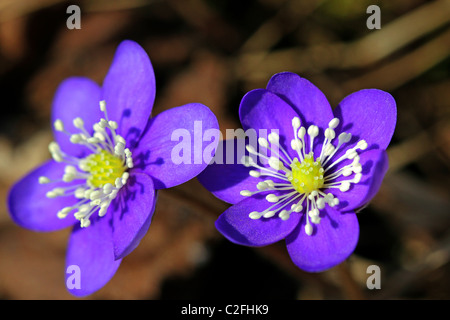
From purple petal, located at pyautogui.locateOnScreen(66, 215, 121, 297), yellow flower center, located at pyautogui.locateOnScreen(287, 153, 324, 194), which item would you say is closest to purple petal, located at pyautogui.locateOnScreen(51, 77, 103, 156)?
purple petal, located at pyautogui.locateOnScreen(66, 215, 121, 297)

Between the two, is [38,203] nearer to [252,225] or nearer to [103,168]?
[103,168]

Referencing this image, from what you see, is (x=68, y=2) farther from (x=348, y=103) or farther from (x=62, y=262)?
(x=348, y=103)

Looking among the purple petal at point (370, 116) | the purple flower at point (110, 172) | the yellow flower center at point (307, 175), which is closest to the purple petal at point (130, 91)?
the purple flower at point (110, 172)

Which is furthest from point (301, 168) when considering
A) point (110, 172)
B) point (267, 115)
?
point (110, 172)

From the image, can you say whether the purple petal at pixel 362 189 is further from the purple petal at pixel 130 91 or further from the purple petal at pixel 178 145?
the purple petal at pixel 130 91

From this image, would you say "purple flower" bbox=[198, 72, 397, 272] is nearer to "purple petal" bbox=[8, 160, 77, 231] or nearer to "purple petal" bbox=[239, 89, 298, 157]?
"purple petal" bbox=[239, 89, 298, 157]
